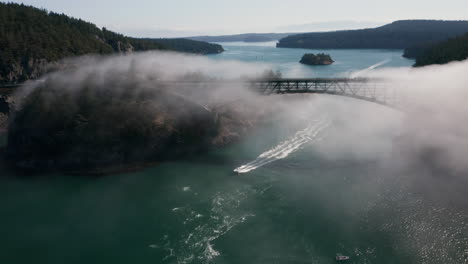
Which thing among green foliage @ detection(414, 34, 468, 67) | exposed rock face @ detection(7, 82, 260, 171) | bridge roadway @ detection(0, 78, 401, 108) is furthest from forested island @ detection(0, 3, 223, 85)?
green foliage @ detection(414, 34, 468, 67)

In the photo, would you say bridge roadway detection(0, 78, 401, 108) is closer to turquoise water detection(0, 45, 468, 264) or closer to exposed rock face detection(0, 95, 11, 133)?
Result: exposed rock face detection(0, 95, 11, 133)

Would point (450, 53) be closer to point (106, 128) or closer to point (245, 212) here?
point (245, 212)

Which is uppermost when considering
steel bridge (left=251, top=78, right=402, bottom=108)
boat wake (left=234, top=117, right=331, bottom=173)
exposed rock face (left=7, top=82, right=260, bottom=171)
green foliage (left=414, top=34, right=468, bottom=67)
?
green foliage (left=414, top=34, right=468, bottom=67)

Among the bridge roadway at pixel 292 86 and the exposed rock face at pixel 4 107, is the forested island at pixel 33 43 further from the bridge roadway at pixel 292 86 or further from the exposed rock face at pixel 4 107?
the bridge roadway at pixel 292 86

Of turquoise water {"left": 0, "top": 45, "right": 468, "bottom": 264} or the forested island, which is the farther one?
the forested island

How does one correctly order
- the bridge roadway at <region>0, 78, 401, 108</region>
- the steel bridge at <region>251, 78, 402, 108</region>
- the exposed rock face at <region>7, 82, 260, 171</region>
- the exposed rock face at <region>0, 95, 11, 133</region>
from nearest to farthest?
the exposed rock face at <region>7, 82, 260, 171</region>
the steel bridge at <region>251, 78, 402, 108</region>
the bridge roadway at <region>0, 78, 401, 108</region>
the exposed rock face at <region>0, 95, 11, 133</region>

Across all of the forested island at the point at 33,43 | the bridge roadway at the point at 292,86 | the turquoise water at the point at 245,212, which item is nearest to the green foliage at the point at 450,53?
the bridge roadway at the point at 292,86
